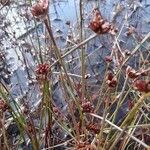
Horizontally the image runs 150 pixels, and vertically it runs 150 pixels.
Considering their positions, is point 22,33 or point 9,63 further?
point 22,33

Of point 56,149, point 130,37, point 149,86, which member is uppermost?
point 149,86

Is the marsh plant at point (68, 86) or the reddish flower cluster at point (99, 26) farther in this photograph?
the marsh plant at point (68, 86)

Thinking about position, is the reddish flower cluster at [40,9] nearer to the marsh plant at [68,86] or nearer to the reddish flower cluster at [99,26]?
the reddish flower cluster at [99,26]

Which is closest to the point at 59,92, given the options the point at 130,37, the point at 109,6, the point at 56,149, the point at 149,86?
the point at 56,149

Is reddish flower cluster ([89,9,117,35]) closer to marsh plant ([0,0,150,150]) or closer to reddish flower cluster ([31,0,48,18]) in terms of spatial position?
reddish flower cluster ([31,0,48,18])

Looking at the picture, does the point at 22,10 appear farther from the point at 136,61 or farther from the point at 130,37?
the point at 136,61

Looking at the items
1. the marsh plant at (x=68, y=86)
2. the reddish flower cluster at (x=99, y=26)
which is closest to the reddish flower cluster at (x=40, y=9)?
the reddish flower cluster at (x=99, y=26)

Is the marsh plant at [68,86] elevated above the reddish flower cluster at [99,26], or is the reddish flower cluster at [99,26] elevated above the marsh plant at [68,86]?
the reddish flower cluster at [99,26]

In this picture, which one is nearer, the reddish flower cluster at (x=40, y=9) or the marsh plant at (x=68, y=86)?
the reddish flower cluster at (x=40, y=9)

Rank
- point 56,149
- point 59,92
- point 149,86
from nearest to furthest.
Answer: point 149,86, point 56,149, point 59,92

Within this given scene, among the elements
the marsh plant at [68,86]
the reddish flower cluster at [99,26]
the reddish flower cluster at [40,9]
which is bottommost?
the marsh plant at [68,86]

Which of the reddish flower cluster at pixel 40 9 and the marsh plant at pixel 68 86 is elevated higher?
the reddish flower cluster at pixel 40 9
